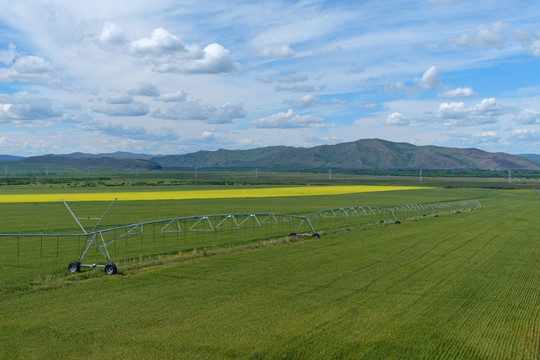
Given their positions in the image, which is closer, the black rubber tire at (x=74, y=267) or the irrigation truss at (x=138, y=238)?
the black rubber tire at (x=74, y=267)

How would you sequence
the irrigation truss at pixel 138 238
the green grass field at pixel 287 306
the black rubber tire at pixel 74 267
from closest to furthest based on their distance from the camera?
the green grass field at pixel 287 306
the black rubber tire at pixel 74 267
the irrigation truss at pixel 138 238

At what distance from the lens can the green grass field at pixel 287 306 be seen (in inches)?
674

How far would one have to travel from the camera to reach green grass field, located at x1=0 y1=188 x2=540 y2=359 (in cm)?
1712

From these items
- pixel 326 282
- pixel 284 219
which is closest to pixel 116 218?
pixel 284 219

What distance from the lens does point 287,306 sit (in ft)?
71.9

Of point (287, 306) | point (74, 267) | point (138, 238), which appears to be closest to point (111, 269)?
point (74, 267)

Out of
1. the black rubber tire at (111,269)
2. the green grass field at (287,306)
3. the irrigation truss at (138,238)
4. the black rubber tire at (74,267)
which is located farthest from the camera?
the irrigation truss at (138,238)

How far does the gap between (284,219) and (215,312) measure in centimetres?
3817

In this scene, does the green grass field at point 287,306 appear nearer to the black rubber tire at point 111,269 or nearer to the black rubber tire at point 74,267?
the black rubber tire at point 74,267

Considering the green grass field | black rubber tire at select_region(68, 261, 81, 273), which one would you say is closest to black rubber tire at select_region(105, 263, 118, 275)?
the green grass field

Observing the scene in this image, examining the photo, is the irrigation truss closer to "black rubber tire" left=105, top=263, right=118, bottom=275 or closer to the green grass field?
"black rubber tire" left=105, top=263, right=118, bottom=275

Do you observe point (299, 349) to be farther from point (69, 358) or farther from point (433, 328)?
point (69, 358)

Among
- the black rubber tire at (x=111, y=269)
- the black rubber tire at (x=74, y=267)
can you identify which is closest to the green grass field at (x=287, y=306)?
the black rubber tire at (x=74, y=267)

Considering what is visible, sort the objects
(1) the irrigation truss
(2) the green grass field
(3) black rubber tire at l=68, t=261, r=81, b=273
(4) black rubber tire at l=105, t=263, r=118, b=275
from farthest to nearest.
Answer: (1) the irrigation truss, (3) black rubber tire at l=68, t=261, r=81, b=273, (4) black rubber tire at l=105, t=263, r=118, b=275, (2) the green grass field
